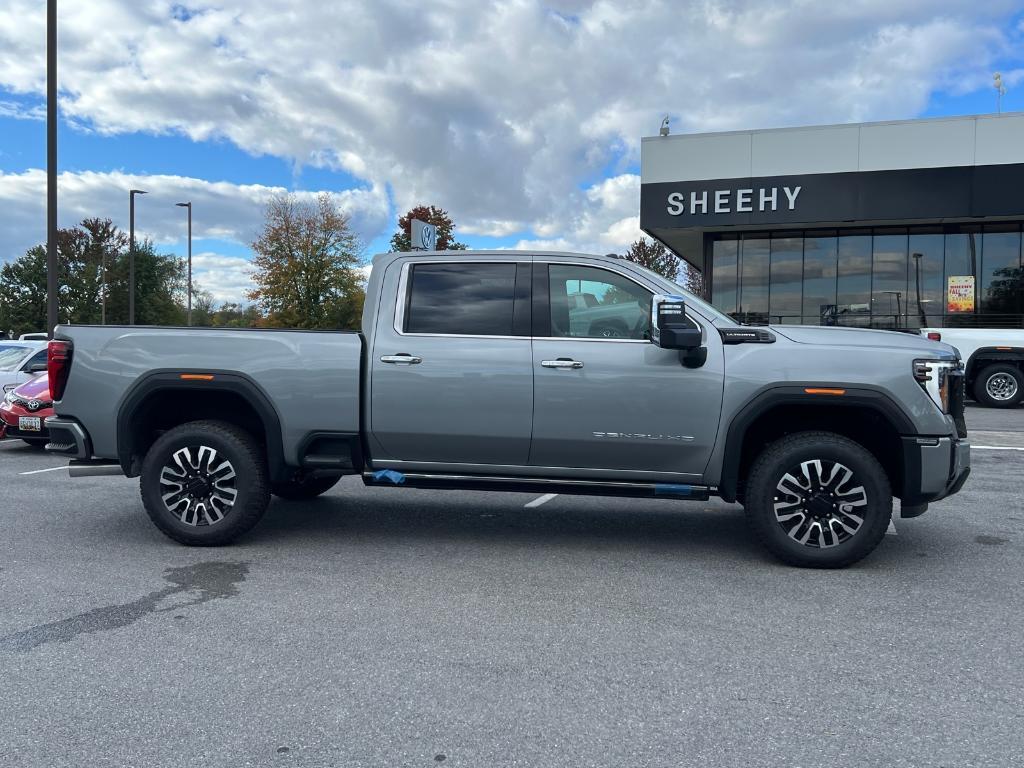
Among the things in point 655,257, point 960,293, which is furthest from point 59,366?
point 655,257

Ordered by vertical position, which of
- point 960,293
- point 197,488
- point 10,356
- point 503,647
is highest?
point 960,293

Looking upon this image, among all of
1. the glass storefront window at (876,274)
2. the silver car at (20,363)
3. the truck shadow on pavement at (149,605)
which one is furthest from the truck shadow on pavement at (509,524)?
the glass storefront window at (876,274)

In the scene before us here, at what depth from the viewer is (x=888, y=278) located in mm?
23094

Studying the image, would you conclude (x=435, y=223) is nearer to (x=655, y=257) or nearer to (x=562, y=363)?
(x=655, y=257)

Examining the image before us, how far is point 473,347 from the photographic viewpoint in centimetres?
530

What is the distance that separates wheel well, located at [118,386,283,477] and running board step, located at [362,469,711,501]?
83 cm

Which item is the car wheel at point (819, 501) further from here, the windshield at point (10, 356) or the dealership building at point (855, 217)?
the dealership building at point (855, 217)

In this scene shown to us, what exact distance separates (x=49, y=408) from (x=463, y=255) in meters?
7.19

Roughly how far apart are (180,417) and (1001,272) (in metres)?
23.3

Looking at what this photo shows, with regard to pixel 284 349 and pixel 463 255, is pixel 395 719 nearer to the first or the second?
pixel 284 349

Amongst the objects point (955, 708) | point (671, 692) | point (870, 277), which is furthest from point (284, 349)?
point (870, 277)

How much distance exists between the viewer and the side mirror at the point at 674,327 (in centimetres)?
482

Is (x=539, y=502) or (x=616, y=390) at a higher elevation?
(x=616, y=390)

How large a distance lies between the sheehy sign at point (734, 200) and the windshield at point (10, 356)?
53.2ft
